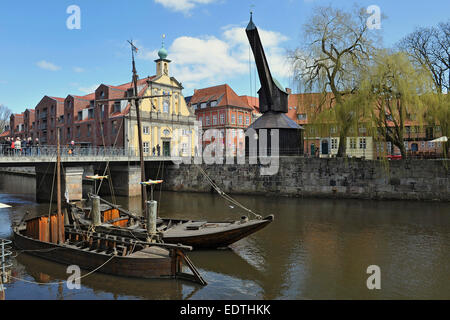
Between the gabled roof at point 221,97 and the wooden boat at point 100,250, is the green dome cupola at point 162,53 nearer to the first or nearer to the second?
the gabled roof at point 221,97

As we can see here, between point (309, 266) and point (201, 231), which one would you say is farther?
point (201, 231)

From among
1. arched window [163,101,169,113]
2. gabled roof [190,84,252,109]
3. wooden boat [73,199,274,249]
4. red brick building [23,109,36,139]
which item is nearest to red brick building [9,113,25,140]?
red brick building [23,109,36,139]

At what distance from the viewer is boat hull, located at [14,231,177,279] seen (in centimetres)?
1167

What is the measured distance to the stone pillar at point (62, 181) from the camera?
98.2ft

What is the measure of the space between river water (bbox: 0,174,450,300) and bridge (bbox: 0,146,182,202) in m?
5.54

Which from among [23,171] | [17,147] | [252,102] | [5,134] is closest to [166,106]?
[17,147]

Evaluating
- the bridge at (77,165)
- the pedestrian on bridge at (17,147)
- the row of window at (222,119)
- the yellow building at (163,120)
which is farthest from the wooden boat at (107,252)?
the row of window at (222,119)

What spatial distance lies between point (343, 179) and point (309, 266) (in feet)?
62.7

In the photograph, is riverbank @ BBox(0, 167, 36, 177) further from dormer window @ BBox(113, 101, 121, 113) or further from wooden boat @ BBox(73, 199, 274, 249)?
wooden boat @ BBox(73, 199, 274, 249)

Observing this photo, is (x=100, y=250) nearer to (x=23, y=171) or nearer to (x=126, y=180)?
(x=126, y=180)

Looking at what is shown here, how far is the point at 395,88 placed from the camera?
27.0m

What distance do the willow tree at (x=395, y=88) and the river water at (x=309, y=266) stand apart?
8.30 metres

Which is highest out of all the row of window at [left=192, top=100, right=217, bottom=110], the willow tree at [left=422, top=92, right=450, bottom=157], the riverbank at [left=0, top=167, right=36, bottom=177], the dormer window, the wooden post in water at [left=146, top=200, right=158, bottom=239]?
the row of window at [left=192, top=100, right=217, bottom=110]
